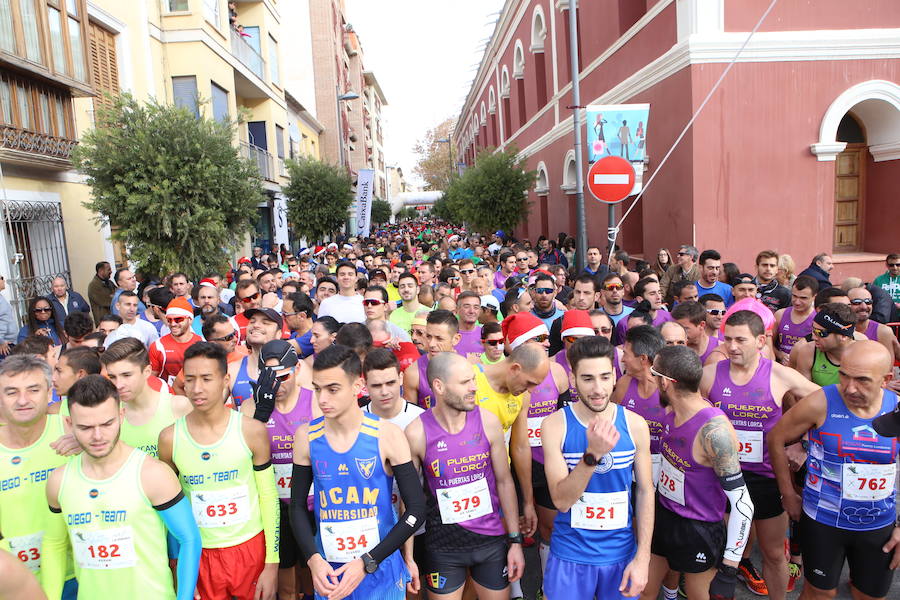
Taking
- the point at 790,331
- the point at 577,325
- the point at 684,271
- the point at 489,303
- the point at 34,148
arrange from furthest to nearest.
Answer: the point at 34,148 < the point at 684,271 < the point at 489,303 < the point at 790,331 < the point at 577,325

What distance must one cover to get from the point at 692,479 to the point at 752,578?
4.86 feet

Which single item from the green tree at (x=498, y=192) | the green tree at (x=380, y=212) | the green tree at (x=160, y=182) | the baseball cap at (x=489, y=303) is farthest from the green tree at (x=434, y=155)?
the baseball cap at (x=489, y=303)

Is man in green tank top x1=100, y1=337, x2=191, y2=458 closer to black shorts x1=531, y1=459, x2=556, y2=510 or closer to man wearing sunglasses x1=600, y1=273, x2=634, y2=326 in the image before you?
black shorts x1=531, y1=459, x2=556, y2=510

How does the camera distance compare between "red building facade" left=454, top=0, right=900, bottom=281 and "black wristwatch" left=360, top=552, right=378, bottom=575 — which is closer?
"black wristwatch" left=360, top=552, right=378, bottom=575

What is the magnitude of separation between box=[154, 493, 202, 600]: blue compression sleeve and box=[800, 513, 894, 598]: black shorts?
11.1 ft

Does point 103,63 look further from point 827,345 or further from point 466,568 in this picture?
point 827,345

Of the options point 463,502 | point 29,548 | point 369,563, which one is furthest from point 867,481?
point 29,548

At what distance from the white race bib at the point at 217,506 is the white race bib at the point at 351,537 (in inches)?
22.1

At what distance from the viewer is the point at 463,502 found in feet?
11.1

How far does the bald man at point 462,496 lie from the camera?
337 centimetres

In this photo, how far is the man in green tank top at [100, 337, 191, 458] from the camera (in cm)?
372

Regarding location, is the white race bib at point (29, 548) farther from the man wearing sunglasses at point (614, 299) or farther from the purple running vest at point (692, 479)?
the man wearing sunglasses at point (614, 299)

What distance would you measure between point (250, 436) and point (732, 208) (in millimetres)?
9944

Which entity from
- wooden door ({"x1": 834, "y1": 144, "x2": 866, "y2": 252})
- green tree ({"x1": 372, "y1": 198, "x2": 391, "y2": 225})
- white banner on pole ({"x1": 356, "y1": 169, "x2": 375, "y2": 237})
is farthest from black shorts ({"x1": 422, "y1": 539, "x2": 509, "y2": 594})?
green tree ({"x1": 372, "y1": 198, "x2": 391, "y2": 225})
